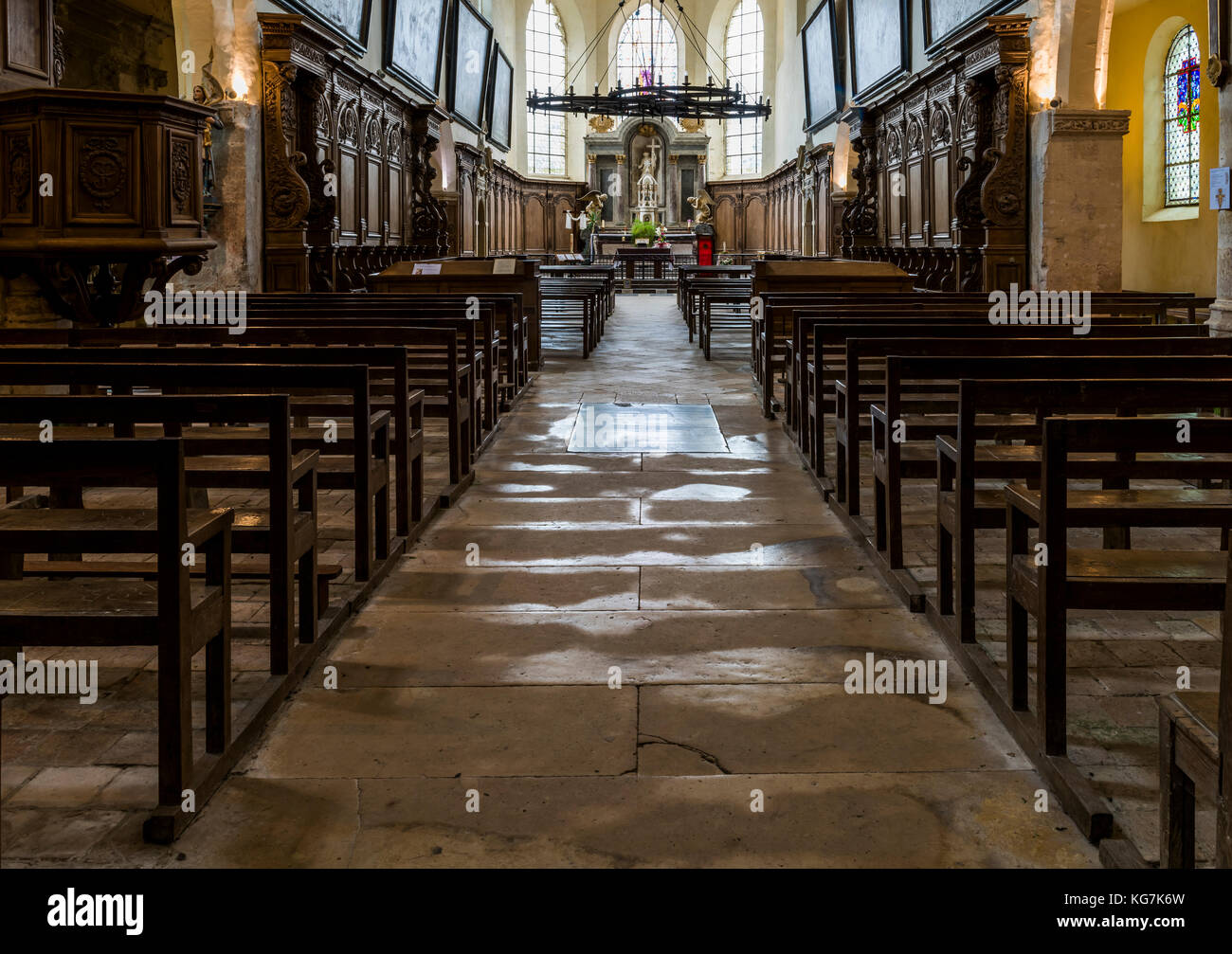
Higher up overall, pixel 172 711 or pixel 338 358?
pixel 338 358

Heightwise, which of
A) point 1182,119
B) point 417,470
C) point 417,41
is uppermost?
point 417,41

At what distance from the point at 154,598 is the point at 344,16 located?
12.8 metres

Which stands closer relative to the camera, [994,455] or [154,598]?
[154,598]

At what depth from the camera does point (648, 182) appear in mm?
32812

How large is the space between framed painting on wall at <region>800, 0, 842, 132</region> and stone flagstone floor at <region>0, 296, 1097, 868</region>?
55.2ft

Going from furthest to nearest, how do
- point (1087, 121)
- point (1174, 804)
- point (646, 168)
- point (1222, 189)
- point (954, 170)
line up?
point (646, 168) < point (954, 170) < point (1087, 121) < point (1222, 189) < point (1174, 804)

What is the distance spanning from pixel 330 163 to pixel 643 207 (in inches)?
833

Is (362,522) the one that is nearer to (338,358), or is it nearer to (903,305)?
(338,358)

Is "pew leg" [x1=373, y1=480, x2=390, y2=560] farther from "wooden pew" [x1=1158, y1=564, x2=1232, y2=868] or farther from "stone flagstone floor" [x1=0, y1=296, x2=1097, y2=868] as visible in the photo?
"wooden pew" [x1=1158, y1=564, x2=1232, y2=868]

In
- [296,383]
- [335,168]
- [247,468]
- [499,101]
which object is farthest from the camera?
[499,101]

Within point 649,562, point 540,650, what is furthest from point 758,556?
point 540,650

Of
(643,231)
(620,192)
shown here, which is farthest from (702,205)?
(620,192)

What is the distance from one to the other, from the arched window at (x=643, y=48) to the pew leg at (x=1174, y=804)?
3309cm
